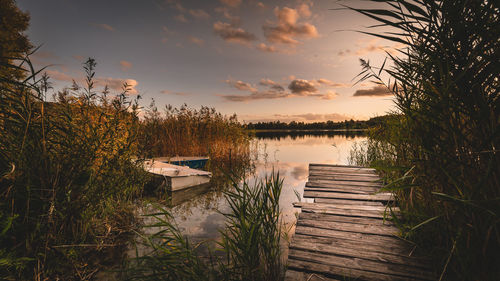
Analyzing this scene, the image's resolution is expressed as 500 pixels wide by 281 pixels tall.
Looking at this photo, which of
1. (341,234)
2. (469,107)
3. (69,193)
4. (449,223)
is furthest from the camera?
(341,234)

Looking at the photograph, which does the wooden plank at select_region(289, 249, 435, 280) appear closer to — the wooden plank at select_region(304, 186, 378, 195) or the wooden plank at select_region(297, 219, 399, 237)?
the wooden plank at select_region(297, 219, 399, 237)

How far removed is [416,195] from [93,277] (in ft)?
13.4

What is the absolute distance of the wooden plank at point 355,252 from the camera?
2.00m

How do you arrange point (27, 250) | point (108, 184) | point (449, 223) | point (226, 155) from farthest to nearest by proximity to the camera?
point (226, 155) → point (108, 184) → point (27, 250) → point (449, 223)

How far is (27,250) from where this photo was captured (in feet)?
6.65

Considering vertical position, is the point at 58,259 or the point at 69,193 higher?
the point at 69,193

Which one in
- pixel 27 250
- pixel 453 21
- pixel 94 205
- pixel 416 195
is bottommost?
pixel 27 250

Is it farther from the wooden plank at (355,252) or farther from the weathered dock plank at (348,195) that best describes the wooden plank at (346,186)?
the wooden plank at (355,252)

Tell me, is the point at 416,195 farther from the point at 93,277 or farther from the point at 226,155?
the point at 226,155

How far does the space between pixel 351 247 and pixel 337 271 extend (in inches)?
18.3

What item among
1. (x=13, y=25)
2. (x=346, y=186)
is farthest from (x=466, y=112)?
(x=13, y=25)

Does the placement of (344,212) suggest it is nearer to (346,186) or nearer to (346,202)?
(346,202)

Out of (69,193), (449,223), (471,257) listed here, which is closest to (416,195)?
(449,223)

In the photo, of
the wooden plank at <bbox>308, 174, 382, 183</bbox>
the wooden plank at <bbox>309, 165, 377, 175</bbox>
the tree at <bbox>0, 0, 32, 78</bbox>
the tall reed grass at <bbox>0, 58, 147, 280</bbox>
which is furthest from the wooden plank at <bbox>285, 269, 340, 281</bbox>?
the tree at <bbox>0, 0, 32, 78</bbox>
